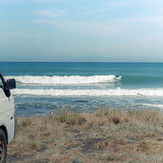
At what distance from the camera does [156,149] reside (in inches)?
235

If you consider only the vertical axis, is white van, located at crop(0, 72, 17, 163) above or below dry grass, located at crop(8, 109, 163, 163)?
above

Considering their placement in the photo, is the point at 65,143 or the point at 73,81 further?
the point at 73,81

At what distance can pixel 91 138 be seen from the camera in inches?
284

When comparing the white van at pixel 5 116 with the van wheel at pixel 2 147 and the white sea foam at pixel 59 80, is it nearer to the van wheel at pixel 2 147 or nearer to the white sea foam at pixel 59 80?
the van wheel at pixel 2 147

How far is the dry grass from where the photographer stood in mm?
5590

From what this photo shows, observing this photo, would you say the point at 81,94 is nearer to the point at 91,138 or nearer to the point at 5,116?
the point at 91,138

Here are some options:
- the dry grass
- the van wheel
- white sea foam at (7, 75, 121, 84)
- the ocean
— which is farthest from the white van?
white sea foam at (7, 75, 121, 84)

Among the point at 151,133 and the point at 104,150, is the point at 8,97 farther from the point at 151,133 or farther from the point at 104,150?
the point at 151,133

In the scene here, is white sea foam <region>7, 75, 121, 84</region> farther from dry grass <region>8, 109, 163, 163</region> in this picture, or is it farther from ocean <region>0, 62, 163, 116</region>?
dry grass <region>8, 109, 163, 163</region>

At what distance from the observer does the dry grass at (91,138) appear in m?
5.59

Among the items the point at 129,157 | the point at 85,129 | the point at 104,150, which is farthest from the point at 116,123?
the point at 129,157

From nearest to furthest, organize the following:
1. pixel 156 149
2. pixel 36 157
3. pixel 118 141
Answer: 1. pixel 36 157
2. pixel 156 149
3. pixel 118 141

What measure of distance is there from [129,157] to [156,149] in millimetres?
800

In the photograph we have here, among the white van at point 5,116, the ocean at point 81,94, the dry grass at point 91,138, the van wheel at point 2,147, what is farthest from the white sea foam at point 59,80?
the van wheel at point 2,147
